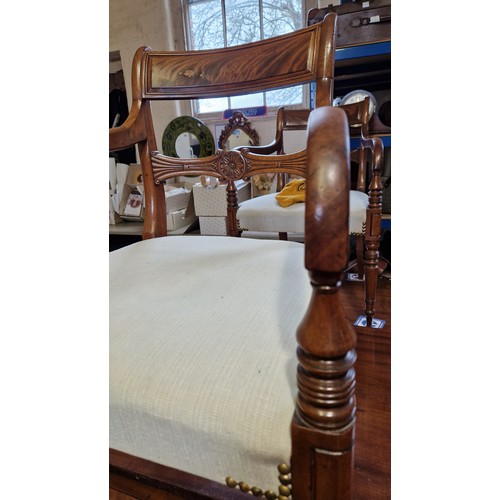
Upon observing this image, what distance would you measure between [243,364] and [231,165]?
477mm

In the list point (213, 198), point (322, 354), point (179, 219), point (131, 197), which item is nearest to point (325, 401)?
point (322, 354)

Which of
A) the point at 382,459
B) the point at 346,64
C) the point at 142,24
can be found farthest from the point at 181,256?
the point at 142,24

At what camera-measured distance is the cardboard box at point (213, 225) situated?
2441mm

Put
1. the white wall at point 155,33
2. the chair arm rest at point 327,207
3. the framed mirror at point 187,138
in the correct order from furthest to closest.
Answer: the white wall at point 155,33
the framed mirror at point 187,138
the chair arm rest at point 327,207

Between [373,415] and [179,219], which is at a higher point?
[179,219]

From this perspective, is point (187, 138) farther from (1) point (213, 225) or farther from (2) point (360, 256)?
(2) point (360, 256)

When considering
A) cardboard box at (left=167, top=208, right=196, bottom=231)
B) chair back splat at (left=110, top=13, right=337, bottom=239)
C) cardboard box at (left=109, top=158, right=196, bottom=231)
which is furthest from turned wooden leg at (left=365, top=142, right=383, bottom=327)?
cardboard box at (left=109, top=158, right=196, bottom=231)

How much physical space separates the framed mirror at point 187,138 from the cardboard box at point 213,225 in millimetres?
531

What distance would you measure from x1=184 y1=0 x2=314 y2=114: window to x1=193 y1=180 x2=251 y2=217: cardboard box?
0.90 m

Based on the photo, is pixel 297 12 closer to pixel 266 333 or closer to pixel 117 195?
pixel 117 195

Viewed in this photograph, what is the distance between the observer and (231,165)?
0.68 meters

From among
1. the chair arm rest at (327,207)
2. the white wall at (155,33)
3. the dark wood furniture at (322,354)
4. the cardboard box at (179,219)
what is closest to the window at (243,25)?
the white wall at (155,33)

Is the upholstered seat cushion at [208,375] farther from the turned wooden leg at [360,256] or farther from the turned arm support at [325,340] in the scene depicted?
the turned wooden leg at [360,256]

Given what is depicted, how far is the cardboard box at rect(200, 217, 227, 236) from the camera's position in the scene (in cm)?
244
